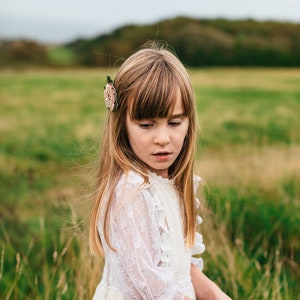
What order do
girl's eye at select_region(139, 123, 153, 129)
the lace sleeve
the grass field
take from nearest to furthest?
the lace sleeve < girl's eye at select_region(139, 123, 153, 129) < the grass field

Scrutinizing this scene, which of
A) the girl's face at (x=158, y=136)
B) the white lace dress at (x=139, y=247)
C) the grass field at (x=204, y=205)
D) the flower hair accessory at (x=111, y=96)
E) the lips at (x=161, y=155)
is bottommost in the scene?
the grass field at (x=204, y=205)

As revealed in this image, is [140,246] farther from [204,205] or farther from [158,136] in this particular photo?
[204,205]

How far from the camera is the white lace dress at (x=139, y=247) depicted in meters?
2.01

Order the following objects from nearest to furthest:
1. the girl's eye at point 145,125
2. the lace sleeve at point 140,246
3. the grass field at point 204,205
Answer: the lace sleeve at point 140,246, the girl's eye at point 145,125, the grass field at point 204,205

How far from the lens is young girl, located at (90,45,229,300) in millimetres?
2023

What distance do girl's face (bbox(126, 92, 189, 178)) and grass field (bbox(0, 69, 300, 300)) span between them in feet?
1.18

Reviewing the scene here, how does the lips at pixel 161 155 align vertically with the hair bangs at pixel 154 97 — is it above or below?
below

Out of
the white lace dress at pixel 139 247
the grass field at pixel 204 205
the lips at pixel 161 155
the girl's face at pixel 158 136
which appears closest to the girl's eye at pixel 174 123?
the girl's face at pixel 158 136

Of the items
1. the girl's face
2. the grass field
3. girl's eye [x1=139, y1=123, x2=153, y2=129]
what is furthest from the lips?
the grass field

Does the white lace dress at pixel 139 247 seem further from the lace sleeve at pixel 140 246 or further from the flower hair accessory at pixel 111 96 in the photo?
the flower hair accessory at pixel 111 96

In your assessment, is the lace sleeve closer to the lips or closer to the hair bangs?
the lips

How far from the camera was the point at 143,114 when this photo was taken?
2082 millimetres

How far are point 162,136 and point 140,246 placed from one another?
1.30 ft

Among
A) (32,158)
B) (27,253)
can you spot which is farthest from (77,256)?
(32,158)
